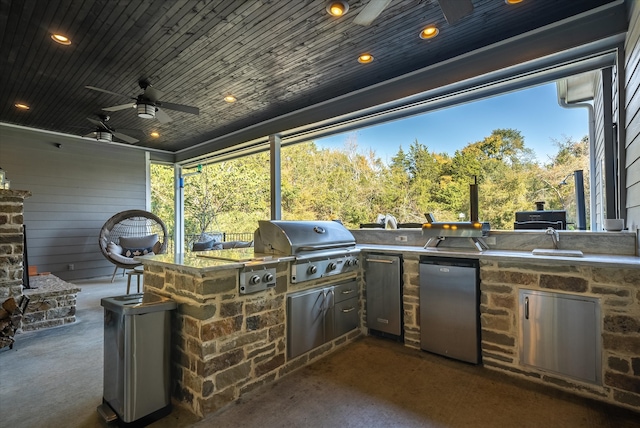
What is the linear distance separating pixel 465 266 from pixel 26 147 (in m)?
7.43

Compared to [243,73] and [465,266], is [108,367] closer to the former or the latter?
[465,266]

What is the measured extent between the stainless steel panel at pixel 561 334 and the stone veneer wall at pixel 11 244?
190 inches

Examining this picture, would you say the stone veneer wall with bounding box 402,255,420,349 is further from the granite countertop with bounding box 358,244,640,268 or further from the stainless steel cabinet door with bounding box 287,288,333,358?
the stainless steel cabinet door with bounding box 287,288,333,358

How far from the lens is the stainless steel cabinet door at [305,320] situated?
235cm

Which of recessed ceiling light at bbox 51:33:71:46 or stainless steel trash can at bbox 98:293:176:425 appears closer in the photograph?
stainless steel trash can at bbox 98:293:176:425

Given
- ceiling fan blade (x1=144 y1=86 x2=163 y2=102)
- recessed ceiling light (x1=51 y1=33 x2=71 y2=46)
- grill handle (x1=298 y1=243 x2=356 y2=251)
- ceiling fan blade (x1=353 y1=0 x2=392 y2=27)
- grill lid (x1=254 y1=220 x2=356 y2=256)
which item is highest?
recessed ceiling light (x1=51 y1=33 x2=71 y2=46)

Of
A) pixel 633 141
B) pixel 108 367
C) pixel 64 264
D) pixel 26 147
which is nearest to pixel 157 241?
pixel 64 264

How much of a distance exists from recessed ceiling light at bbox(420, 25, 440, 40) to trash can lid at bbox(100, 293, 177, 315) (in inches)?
120

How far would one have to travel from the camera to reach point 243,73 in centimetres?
360

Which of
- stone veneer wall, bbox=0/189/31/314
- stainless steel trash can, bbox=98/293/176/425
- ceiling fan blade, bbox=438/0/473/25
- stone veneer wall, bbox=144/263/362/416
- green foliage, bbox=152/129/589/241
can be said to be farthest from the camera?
green foliage, bbox=152/129/589/241

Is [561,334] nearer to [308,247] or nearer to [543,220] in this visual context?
[543,220]

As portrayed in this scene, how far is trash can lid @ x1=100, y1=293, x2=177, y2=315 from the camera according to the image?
170 cm

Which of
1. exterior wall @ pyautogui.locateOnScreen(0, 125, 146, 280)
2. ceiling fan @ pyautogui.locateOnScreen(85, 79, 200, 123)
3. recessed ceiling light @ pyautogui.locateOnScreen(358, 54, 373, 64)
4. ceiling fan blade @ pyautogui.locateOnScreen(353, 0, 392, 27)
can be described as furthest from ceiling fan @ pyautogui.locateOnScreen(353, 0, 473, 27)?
exterior wall @ pyautogui.locateOnScreen(0, 125, 146, 280)

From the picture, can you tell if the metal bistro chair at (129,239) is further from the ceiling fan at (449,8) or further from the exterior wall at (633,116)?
the exterior wall at (633,116)
